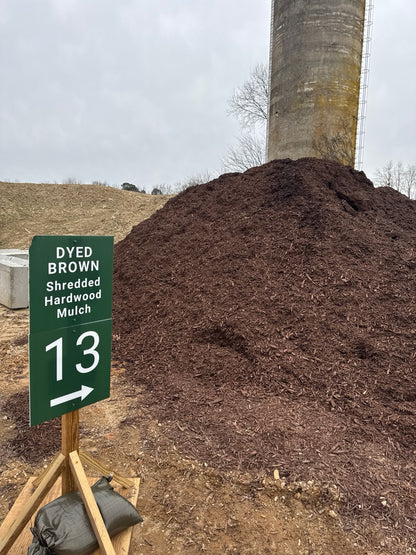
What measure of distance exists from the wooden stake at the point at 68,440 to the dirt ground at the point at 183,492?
510 mm

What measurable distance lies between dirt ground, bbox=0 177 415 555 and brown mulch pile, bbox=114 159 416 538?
12cm

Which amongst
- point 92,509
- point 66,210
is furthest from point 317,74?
point 66,210

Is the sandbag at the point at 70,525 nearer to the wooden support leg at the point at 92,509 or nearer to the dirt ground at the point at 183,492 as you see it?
the wooden support leg at the point at 92,509

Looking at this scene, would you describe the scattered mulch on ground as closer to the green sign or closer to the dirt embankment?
the green sign

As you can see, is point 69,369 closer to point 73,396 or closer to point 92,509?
point 73,396

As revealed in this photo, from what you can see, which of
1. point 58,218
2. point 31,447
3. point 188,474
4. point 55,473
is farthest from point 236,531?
point 58,218

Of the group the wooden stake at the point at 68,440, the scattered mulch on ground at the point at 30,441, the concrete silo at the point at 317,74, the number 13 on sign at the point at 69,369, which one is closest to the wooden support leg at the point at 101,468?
the wooden stake at the point at 68,440

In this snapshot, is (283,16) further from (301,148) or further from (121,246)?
(121,246)

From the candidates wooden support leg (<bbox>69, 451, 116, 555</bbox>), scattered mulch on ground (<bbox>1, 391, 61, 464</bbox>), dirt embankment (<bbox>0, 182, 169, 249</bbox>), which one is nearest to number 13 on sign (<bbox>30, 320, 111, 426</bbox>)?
wooden support leg (<bbox>69, 451, 116, 555</bbox>)

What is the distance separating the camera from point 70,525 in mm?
1707

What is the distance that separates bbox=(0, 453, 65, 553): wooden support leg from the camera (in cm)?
176

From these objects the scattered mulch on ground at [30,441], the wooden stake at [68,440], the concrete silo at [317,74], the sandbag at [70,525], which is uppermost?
the concrete silo at [317,74]

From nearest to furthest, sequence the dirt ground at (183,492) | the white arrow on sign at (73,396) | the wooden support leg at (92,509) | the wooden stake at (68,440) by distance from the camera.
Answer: the wooden support leg at (92,509), the white arrow on sign at (73,396), the wooden stake at (68,440), the dirt ground at (183,492)

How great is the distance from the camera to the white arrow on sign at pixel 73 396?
5.76ft
